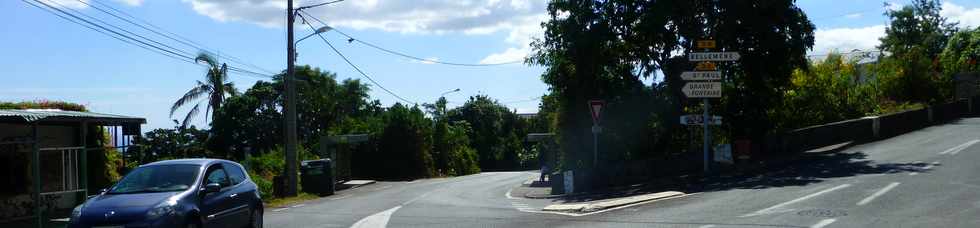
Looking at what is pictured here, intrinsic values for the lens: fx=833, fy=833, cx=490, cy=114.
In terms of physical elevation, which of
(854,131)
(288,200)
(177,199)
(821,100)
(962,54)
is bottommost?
(288,200)

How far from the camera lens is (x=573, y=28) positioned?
81.8 ft

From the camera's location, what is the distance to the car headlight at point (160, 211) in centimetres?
1045

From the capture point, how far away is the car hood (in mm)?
10609

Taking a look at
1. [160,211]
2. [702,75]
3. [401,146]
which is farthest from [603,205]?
[401,146]

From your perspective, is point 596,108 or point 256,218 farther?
point 596,108

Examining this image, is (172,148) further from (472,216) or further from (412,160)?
(472,216)

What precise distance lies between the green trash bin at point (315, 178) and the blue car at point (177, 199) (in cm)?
1620

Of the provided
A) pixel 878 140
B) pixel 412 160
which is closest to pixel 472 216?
pixel 878 140

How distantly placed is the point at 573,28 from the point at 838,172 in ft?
28.3

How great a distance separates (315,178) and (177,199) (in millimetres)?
18842

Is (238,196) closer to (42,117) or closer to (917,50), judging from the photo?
(42,117)

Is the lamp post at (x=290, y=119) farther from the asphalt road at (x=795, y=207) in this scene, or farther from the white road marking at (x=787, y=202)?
the white road marking at (x=787, y=202)

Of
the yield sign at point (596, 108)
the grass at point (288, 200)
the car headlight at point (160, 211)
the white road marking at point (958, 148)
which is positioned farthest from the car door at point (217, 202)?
the white road marking at point (958, 148)

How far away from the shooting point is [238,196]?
1267 centimetres
